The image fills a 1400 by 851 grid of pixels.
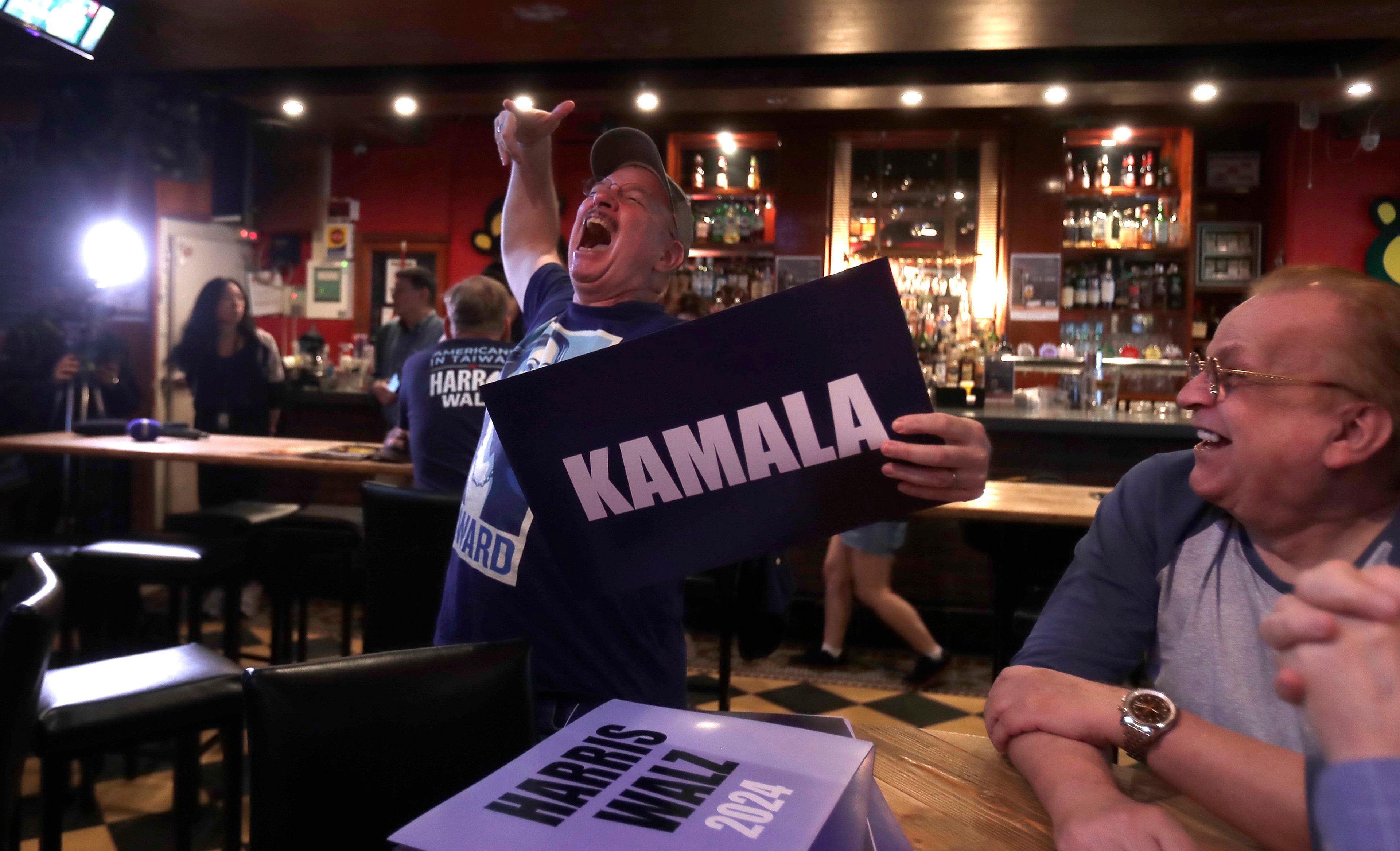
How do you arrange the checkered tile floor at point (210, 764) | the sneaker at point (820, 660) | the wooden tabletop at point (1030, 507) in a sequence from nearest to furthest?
the checkered tile floor at point (210, 764)
the wooden tabletop at point (1030, 507)
the sneaker at point (820, 660)

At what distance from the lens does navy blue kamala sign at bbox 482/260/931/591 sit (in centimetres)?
80

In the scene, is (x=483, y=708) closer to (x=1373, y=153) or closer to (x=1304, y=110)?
(x=1304, y=110)

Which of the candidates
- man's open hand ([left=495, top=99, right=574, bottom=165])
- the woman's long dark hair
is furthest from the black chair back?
the woman's long dark hair

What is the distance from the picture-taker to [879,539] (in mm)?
3627

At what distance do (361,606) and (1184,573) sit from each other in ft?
14.6

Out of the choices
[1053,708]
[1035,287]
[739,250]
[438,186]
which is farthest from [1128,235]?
[1053,708]

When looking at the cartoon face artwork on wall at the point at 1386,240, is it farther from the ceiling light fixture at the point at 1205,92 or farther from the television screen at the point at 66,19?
the television screen at the point at 66,19

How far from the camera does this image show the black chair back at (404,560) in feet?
7.77

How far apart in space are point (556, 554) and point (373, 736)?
0.81ft

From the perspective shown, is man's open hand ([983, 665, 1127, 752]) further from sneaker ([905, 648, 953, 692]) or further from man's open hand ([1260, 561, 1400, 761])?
sneaker ([905, 648, 953, 692])

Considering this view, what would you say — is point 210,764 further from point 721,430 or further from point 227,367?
point 721,430

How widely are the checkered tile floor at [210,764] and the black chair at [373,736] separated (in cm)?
87

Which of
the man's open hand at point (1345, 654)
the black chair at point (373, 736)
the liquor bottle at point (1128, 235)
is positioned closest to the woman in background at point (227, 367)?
the black chair at point (373, 736)

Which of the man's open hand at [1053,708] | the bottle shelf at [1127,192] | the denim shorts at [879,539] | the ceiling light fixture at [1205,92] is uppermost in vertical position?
the ceiling light fixture at [1205,92]
